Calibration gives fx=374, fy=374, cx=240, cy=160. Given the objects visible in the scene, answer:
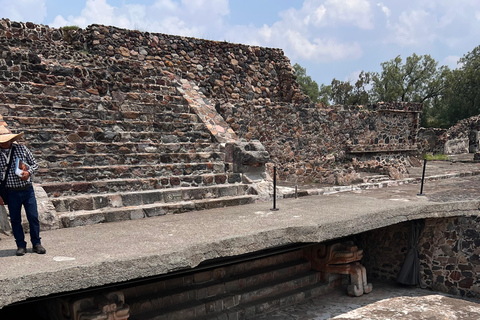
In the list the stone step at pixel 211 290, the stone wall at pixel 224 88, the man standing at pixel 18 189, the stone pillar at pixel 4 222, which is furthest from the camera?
the stone wall at pixel 224 88

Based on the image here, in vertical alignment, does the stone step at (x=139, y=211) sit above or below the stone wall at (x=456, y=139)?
below

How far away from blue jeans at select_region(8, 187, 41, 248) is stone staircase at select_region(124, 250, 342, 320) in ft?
6.24

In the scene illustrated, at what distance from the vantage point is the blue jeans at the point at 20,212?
3.43 meters

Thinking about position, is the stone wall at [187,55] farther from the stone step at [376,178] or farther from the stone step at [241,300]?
the stone step at [241,300]

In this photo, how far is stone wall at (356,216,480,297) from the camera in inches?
262

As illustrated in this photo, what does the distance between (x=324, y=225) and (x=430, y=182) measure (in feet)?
19.3

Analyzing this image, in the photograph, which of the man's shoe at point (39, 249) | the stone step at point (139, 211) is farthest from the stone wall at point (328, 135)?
the man's shoe at point (39, 249)

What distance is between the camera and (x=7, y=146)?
3525 mm

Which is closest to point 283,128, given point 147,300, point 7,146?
point 147,300

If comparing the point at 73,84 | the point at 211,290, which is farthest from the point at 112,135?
the point at 211,290

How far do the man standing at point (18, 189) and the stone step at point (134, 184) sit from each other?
1847mm

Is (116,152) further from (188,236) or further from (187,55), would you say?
(187,55)

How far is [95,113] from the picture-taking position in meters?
7.19

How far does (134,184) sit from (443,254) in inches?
225
